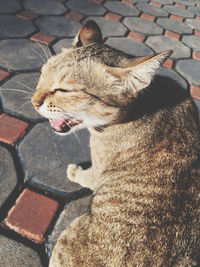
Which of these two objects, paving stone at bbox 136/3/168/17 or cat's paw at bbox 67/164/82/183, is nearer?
cat's paw at bbox 67/164/82/183

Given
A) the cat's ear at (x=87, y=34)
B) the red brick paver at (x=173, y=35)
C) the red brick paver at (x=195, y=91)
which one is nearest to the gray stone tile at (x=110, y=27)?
the red brick paver at (x=173, y=35)

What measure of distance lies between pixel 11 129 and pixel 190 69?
1.74m

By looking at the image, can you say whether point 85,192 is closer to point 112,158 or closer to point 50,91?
point 112,158

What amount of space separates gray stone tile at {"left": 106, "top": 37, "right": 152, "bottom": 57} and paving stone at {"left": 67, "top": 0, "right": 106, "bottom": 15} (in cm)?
62

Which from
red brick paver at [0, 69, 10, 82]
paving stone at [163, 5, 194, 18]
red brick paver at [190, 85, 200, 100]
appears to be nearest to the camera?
Answer: red brick paver at [0, 69, 10, 82]

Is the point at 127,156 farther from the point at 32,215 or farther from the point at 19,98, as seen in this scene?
the point at 19,98

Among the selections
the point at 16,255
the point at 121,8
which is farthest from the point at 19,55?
the point at 121,8

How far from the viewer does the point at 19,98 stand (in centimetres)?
153

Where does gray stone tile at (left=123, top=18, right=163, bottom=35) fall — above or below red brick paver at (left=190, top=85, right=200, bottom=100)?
above

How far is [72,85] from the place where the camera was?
38.6 inches

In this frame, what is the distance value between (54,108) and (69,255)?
61 centimetres

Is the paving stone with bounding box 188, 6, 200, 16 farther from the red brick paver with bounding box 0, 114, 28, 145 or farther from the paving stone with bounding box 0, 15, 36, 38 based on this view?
the red brick paver with bounding box 0, 114, 28, 145

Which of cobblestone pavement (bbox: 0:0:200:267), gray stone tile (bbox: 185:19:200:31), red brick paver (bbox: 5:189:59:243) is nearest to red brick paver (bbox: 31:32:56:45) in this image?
cobblestone pavement (bbox: 0:0:200:267)

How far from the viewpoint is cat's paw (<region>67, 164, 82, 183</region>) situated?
119 cm
